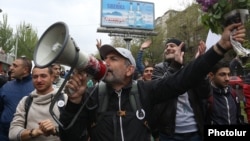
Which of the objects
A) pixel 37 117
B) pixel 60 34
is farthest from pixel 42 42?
pixel 37 117

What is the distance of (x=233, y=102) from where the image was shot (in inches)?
174

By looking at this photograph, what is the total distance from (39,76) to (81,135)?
130 cm

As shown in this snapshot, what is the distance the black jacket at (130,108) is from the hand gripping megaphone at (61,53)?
37 centimetres

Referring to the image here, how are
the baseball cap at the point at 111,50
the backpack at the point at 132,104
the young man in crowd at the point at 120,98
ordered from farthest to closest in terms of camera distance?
the baseball cap at the point at 111,50, the backpack at the point at 132,104, the young man in crowd at the point at 120,98

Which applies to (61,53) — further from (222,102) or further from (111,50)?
(222,102)

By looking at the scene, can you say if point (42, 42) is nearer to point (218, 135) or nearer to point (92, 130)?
point (92, 130)

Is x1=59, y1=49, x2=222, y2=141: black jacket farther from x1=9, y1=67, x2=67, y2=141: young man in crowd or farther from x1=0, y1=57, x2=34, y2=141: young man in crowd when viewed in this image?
x1=0, y1=57, x2=34, y2=141: young man in crowd

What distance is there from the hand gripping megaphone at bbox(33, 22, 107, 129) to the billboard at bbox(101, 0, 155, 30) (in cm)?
2643

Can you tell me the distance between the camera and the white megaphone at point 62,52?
2189 mm

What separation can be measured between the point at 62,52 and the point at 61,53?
0.02 metres

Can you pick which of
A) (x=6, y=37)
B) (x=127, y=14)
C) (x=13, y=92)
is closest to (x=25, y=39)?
(x=6, y=37)

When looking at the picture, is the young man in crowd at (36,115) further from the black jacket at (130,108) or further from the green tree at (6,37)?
the green tree at (6,37)

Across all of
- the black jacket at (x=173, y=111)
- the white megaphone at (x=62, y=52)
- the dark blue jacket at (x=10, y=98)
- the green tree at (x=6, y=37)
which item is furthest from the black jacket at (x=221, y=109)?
the green tree at (x=6, y=37)

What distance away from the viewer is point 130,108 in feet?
9.25
